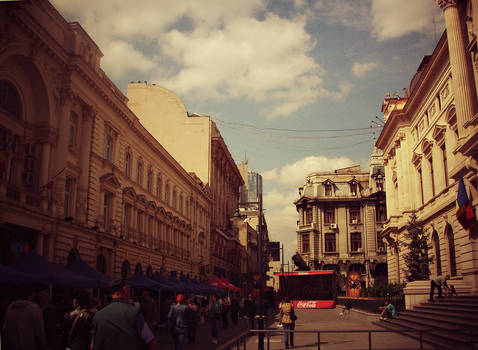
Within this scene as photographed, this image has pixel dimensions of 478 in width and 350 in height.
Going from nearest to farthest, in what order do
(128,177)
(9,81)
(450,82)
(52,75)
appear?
1. (9,81)
2. (52,75)
3. (450,82)
4. (128,177)

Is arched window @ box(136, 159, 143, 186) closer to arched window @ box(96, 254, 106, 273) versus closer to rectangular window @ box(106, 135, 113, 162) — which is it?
rectangular window @ box(106, 135, 113, 162)

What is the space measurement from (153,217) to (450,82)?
22.0 m

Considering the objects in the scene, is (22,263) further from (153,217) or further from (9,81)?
(153,217)

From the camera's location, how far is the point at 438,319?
66.7 ft

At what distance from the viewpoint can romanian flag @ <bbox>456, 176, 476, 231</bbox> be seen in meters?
24.0

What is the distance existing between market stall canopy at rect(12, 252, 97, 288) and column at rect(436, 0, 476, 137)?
19.1 metres

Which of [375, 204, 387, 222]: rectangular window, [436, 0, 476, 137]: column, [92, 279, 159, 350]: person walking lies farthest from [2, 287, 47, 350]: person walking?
[375, 204, 387, 222]: rectangular window

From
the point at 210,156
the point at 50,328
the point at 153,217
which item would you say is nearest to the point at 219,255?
the point at 210,156

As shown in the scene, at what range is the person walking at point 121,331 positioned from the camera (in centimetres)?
577

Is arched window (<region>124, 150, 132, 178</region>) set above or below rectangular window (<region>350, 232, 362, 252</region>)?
above

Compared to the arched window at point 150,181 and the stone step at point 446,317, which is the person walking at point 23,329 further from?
the arched window at point 150,181

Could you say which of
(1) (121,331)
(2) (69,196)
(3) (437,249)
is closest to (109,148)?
(2) (69,196)

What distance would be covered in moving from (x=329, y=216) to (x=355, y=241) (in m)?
5.33

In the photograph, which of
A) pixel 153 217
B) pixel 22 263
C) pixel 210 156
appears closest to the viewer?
pixel 22 263
